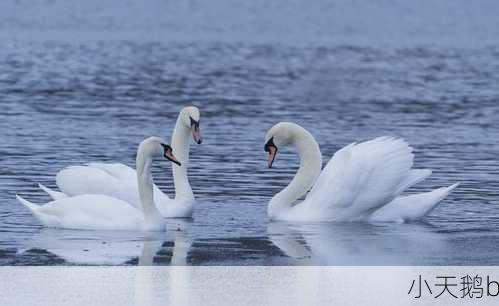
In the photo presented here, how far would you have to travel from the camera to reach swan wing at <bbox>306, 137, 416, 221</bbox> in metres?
13.5

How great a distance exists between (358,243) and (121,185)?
2472mm

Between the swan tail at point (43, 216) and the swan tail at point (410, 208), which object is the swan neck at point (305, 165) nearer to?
the swan tail at point (410, 208)

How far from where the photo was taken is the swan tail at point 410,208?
543 inches

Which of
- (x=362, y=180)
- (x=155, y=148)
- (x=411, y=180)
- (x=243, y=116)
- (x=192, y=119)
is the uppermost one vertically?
(x=243, y=116)

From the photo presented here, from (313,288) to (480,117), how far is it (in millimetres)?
14137

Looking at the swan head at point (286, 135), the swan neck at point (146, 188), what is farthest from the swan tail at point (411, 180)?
the swan neck at point (146, 188)

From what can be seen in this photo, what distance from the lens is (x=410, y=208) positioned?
13820 millimetres

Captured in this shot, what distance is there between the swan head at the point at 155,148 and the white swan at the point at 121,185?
769 millimetres

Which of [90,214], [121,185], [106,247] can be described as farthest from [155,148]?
[106,247]

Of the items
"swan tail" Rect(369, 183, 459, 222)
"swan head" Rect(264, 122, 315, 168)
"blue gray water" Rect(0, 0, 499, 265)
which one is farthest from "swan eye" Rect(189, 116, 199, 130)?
"swan tail" Rect(369, 183, 459, 222)

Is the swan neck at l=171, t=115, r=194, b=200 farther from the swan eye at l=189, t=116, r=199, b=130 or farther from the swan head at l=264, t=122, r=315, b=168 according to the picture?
the swan head at l=264, t=122, r=315, b=168

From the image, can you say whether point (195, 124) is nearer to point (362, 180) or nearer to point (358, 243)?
point (362, 180)

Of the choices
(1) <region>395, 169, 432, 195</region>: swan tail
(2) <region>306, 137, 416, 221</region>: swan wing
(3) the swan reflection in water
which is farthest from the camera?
(1) <region>395, 169, 432, 195</region>: swan tail

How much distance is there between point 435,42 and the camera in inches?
1843
